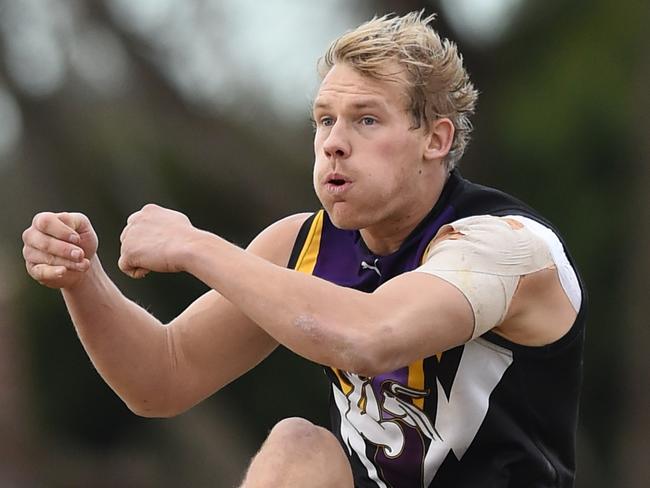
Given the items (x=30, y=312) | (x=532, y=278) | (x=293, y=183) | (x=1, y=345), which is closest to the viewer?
(x=532, y=278)

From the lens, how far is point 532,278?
15.7ft

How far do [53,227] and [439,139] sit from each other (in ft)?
4.39

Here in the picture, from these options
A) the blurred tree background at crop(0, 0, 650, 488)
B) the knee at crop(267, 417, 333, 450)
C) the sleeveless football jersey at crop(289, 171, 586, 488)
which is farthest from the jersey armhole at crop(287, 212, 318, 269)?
the blurred tree background at crop(0, 0, 650, 488)

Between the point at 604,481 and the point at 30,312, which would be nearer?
the point at 604,481

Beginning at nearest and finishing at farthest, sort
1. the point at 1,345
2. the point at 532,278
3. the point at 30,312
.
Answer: the point at 532,278 → the point at 30,312 → the point at 1,345

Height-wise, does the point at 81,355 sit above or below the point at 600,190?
below

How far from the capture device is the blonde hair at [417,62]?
16.4ft

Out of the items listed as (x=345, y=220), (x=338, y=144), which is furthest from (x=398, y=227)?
(x=338, y=144)

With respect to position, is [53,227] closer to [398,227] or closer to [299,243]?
[299,243]

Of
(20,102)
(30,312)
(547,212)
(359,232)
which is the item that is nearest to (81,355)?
(30,312)

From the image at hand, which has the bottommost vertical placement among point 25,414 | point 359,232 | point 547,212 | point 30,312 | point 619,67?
point 25,414

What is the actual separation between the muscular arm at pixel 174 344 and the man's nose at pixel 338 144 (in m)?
0.65

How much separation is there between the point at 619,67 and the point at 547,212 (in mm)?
1545

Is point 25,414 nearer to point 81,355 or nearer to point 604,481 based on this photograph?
point 81,355
